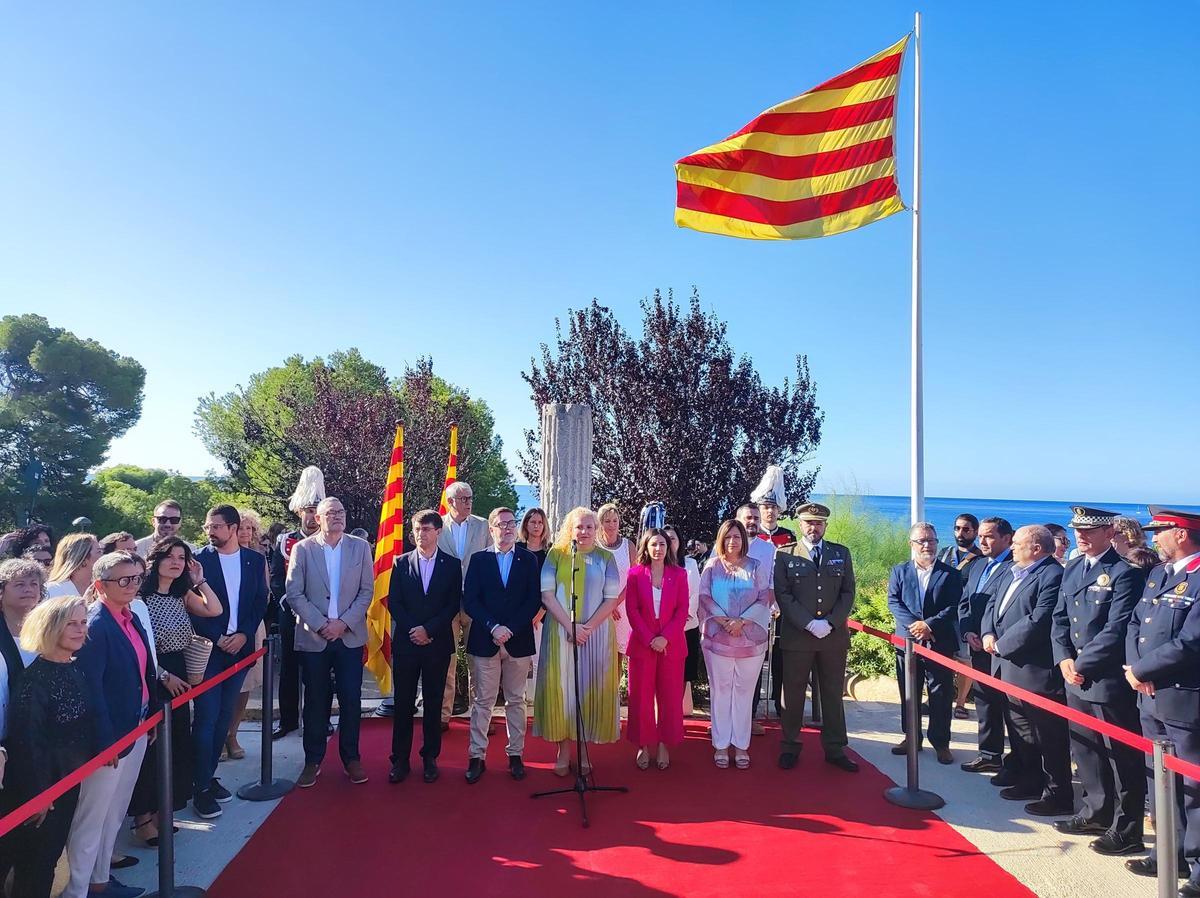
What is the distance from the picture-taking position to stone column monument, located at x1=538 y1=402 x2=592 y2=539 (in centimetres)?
760

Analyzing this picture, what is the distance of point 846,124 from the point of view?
797 centimetres

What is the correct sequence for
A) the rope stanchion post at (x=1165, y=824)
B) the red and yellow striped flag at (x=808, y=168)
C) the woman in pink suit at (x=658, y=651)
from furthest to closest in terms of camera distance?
1. the red and yellow striped flag at (x=808, y=168)
2. the woman in pink suit at (x=658, y=651)
3. the rope stanchion post at (x=1165, y=824)

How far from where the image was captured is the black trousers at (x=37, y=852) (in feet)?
10.1

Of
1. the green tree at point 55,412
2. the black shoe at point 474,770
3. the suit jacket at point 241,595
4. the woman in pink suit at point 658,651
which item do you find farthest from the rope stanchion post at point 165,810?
the green tree at point 55,412

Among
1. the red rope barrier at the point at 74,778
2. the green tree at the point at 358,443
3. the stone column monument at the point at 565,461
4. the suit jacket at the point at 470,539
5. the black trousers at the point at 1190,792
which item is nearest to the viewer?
the red rope barrier at the point at 74,778

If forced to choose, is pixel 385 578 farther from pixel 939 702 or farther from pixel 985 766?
pixel 985 766

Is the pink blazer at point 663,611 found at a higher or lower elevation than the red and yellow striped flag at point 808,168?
lower

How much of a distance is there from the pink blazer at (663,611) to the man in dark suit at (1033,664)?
2.11m

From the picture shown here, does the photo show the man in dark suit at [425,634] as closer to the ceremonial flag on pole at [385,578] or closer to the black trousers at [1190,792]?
the ceremonial flag on pole at [385,578]

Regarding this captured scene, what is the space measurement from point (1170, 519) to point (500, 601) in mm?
4009

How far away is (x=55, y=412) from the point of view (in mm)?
27031

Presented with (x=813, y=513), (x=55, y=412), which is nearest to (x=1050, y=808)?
(x=813, y=513)

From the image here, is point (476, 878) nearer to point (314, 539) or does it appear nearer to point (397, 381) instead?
point (314, 539)

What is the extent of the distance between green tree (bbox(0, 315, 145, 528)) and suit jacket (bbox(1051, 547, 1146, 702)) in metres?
29.4
